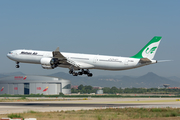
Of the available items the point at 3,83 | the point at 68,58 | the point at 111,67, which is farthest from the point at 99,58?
the point at 3,83

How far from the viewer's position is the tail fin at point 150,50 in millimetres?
60250

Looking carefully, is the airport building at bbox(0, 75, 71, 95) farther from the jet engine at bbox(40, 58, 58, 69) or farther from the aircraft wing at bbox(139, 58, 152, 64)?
the aircraft wing at bbox(139, 58, 152, 64)

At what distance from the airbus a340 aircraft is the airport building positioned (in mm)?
85350

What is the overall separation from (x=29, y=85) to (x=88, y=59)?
9355 centimetres

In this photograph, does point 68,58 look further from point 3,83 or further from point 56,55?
point 3,83

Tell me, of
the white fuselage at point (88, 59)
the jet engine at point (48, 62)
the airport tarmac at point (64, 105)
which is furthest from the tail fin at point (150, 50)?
the jet engine at point (48, 62)

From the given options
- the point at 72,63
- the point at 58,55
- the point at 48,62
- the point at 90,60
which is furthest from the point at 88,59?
the point at 48,62

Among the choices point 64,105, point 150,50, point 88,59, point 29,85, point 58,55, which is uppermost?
point 150,50

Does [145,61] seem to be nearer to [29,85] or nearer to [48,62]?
[48,62]

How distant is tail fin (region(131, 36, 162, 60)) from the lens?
198 feet

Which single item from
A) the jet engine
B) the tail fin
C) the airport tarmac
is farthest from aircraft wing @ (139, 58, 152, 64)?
the jet engine

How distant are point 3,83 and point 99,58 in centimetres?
10293

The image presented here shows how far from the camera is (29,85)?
14875 centimetres

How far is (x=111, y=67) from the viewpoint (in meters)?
60.1
